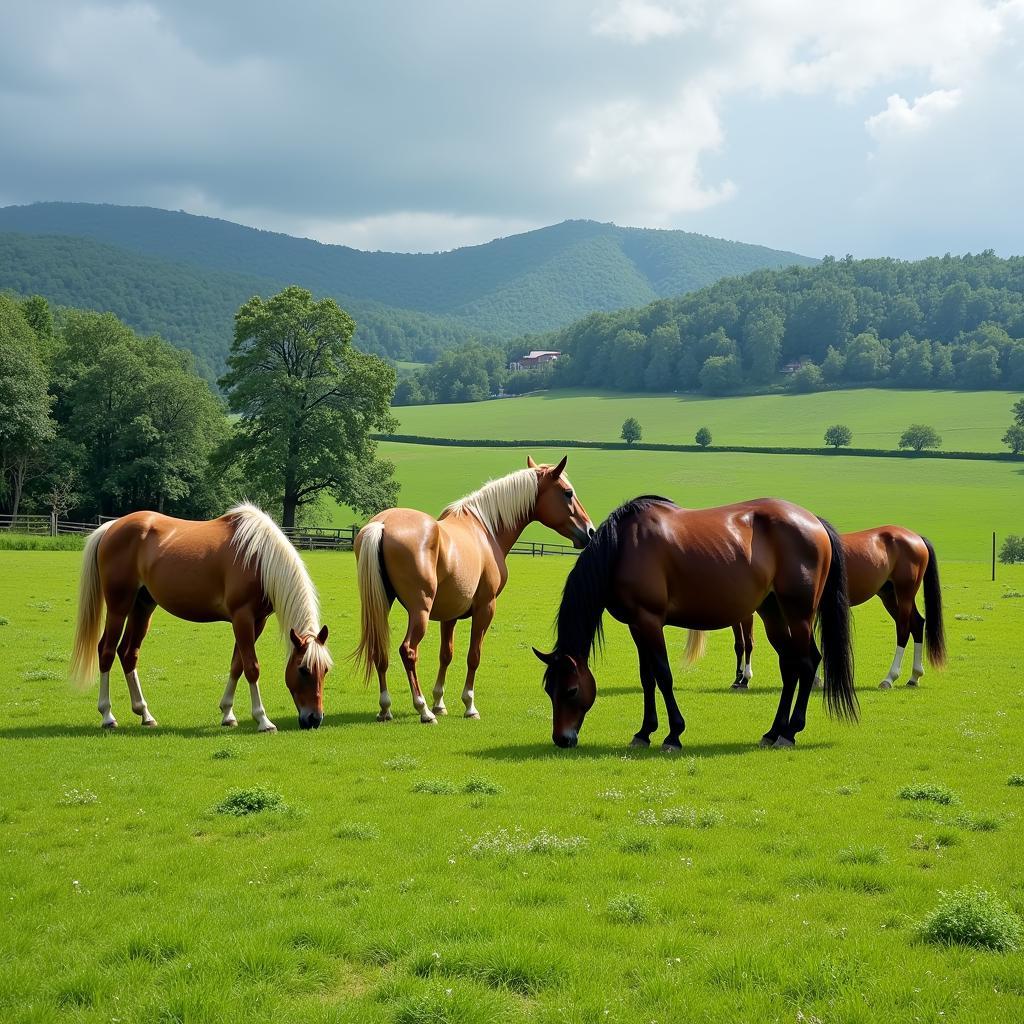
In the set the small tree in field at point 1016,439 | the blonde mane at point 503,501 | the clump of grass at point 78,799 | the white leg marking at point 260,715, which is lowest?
the white leg marking at point 260,715

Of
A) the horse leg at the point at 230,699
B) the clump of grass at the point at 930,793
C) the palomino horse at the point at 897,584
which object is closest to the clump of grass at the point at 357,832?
the clump of grass at the point at 930,793

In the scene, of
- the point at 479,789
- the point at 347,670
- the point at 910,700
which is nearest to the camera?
the point at 479,789

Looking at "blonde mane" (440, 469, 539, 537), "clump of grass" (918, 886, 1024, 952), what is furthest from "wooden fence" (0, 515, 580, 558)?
"clump of grass" (918, 886, 1024, 952)

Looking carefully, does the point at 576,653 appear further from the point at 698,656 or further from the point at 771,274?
the point at 771,274

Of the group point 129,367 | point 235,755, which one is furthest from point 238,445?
point 235,755

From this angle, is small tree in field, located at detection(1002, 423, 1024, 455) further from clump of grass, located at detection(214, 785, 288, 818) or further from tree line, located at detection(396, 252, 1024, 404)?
clump of grass, located at detection(214, 785, 288, 818)

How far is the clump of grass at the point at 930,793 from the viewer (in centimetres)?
784

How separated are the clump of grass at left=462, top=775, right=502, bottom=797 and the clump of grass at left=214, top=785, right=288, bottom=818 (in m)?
1.57

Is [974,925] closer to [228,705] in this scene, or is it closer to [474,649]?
[474,649]

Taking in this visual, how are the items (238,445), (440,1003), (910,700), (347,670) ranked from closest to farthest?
1. (440,1003)
2. (910,700)
3. (347,670)
4. (238,445)

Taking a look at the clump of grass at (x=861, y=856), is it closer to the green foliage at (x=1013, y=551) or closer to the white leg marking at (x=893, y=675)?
the white leg marking at (x=893, y=675)

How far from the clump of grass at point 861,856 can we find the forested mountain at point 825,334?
129 meters

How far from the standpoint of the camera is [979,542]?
60.0m

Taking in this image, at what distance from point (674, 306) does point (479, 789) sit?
522 ft
